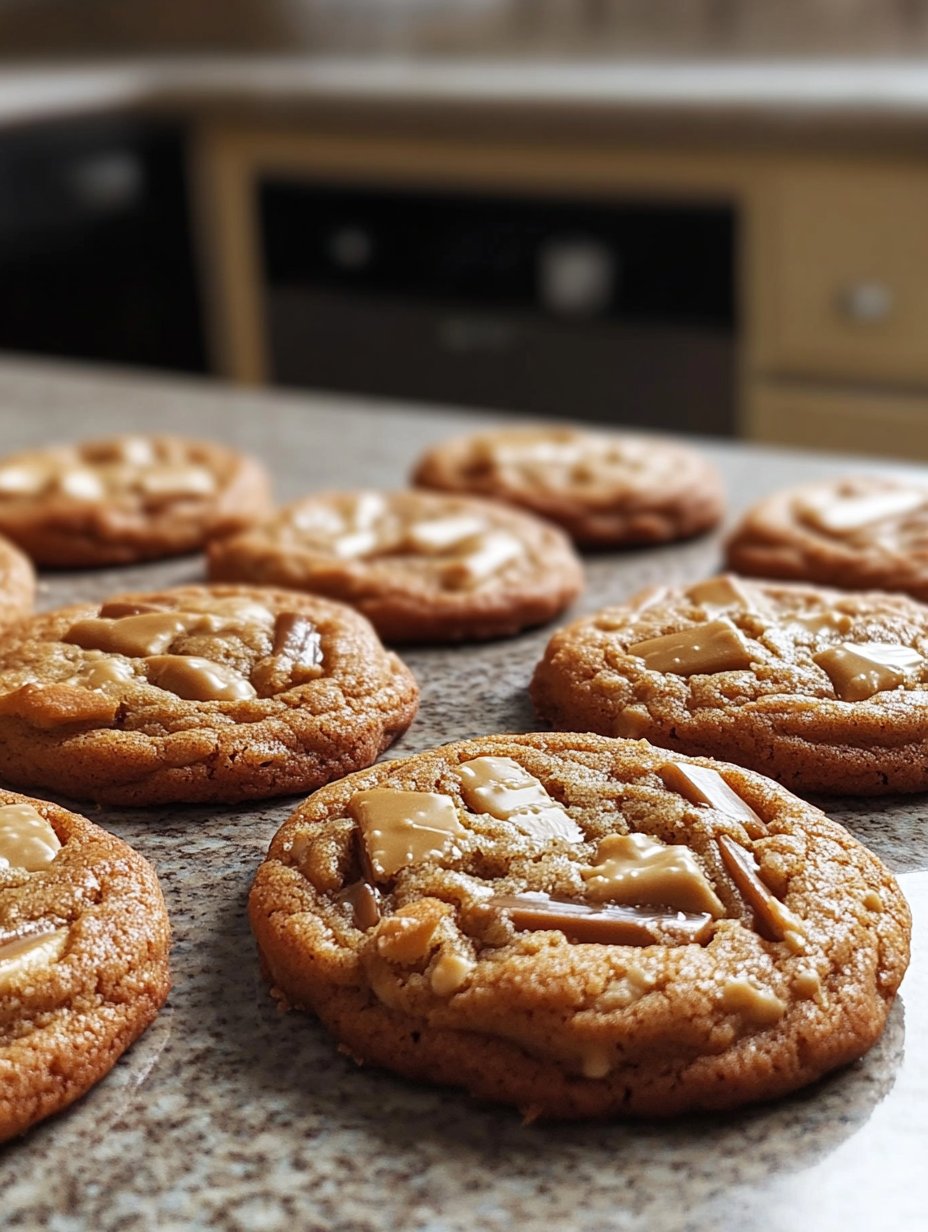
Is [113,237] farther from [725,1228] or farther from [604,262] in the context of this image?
[725,1228]

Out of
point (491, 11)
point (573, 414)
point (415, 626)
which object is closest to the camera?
point (415, 626)

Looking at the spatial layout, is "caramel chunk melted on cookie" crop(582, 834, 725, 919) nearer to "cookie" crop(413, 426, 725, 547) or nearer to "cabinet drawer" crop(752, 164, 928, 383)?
"cookie" crop(413, 426, 725, 547)

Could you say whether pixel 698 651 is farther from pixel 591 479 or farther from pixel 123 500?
pixel 123 500

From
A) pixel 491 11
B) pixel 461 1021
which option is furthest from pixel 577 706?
pixel 491 11

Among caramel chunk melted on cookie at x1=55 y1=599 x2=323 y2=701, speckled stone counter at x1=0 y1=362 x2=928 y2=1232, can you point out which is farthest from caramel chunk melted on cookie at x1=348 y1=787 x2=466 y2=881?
caramel chunk melted on cookie at x1=55 y1=599 x2=323 y2=701

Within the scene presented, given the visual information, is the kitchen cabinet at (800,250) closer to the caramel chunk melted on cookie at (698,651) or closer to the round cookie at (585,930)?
the caramel chunk melted on cookie at (698,651)
